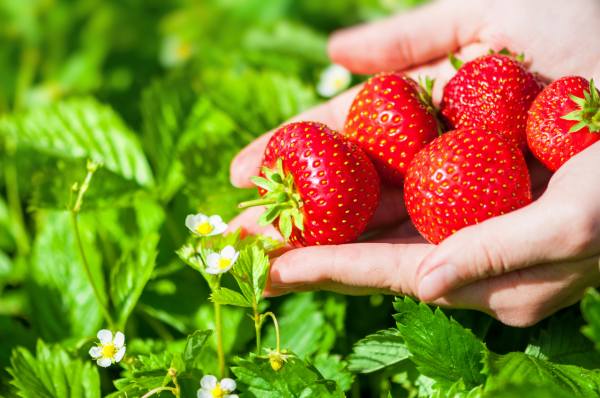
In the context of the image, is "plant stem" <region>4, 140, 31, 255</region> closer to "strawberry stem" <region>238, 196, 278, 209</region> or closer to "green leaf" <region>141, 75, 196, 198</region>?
"green leaf" <region>141, 75, 196, 198</region>

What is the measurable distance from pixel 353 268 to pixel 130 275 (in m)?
0.57

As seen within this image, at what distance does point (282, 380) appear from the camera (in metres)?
1.38

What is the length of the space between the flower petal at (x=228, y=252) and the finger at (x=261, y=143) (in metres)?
0.32

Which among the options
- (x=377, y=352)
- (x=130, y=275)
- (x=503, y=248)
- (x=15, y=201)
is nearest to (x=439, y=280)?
(x=503, y=248)

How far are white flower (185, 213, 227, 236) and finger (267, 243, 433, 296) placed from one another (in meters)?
0.17

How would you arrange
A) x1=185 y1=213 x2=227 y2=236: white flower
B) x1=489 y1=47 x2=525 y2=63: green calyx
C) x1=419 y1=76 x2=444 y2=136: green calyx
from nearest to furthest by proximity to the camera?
x1=185 y1=213 x2=227 y2=236: white flower
x1=419 y1=76 x2=444 y2=136: green calyx
x1=489 y1=47 x2=525 y2=63: green calyx

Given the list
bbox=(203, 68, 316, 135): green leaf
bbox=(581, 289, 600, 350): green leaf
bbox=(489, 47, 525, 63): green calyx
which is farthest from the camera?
bbox=(203, 68, 316, 135): green leaf

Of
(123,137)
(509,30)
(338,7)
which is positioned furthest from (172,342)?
(338,7)

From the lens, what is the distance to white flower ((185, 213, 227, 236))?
159 cm

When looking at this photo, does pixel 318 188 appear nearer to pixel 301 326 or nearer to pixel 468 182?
pixel 468 182

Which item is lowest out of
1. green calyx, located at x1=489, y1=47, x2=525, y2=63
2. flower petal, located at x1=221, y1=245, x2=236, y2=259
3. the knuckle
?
flower petal, located at x1=221, y1=245, x2=236, y2=259

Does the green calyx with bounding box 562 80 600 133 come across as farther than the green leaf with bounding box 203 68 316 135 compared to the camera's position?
No

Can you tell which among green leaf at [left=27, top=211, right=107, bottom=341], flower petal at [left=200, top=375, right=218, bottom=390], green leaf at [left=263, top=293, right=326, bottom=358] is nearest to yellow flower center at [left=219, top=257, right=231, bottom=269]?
flower petal at [left=200, top=375, right=218, bottom=390]

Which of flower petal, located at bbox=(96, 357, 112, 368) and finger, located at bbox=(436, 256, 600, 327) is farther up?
finger, located at bbox=(436, 256, 600, 327)
